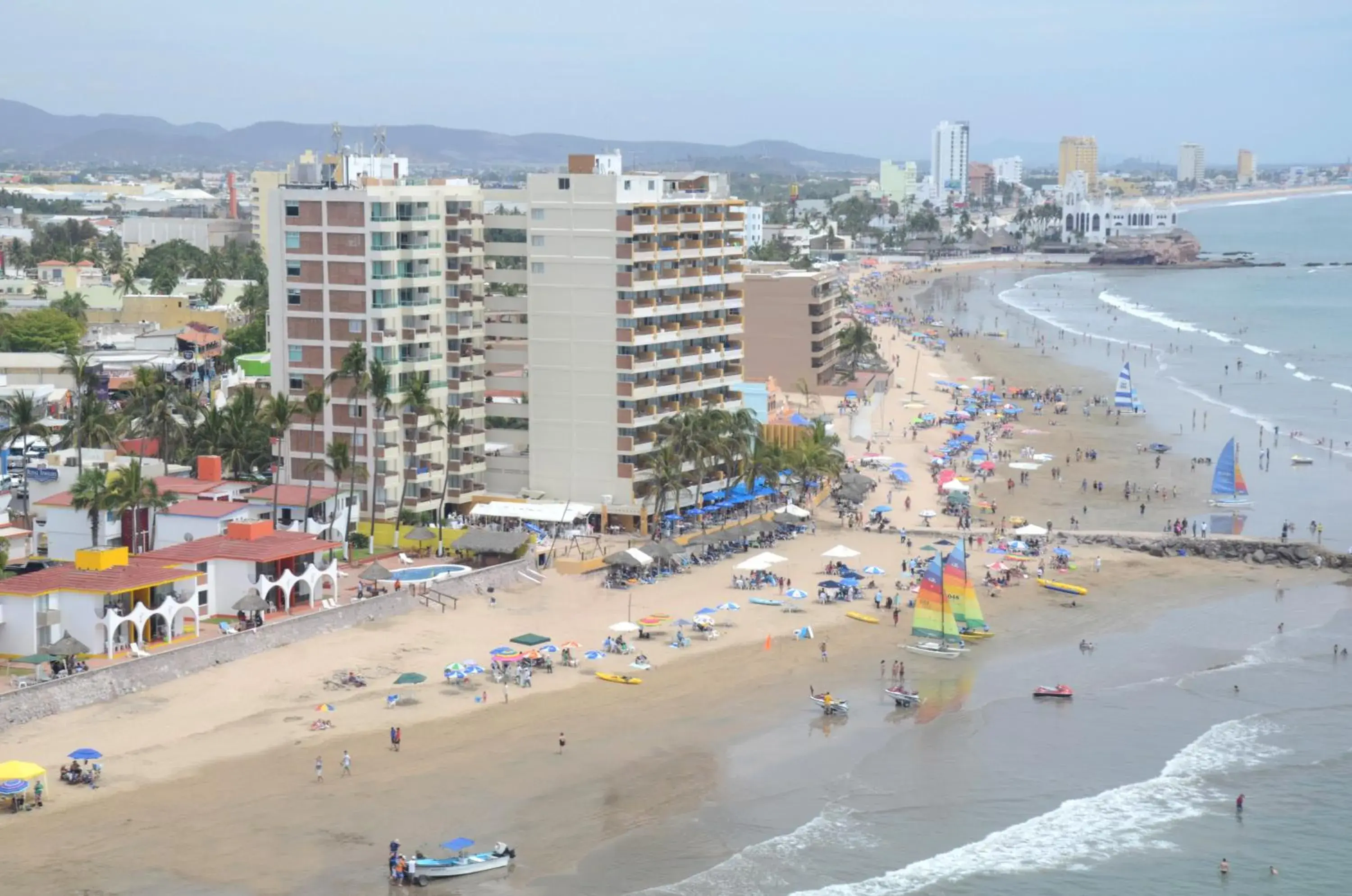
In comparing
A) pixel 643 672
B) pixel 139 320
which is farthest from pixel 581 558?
pixel 139 320

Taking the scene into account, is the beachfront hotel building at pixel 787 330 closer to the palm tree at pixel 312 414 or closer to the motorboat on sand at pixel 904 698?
the palm tree at pixel 312 414

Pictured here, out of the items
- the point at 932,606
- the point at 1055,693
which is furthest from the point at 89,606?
the point at 1055,693

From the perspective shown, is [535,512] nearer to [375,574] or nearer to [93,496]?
[375,574]

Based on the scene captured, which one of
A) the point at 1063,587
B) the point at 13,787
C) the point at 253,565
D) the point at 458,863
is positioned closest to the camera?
the point at 458,863

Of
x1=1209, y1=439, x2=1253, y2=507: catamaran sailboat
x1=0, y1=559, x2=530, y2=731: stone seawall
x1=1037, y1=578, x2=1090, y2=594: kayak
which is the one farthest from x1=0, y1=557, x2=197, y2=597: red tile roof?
x1=1209, y1=439, x2=1253, y2=507: catamaran sailboat

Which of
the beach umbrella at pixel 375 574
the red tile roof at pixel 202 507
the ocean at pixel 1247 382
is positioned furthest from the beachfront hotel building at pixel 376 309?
the ocean at pixel 1247 382

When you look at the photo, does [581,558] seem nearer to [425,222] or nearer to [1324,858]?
[425,222]
